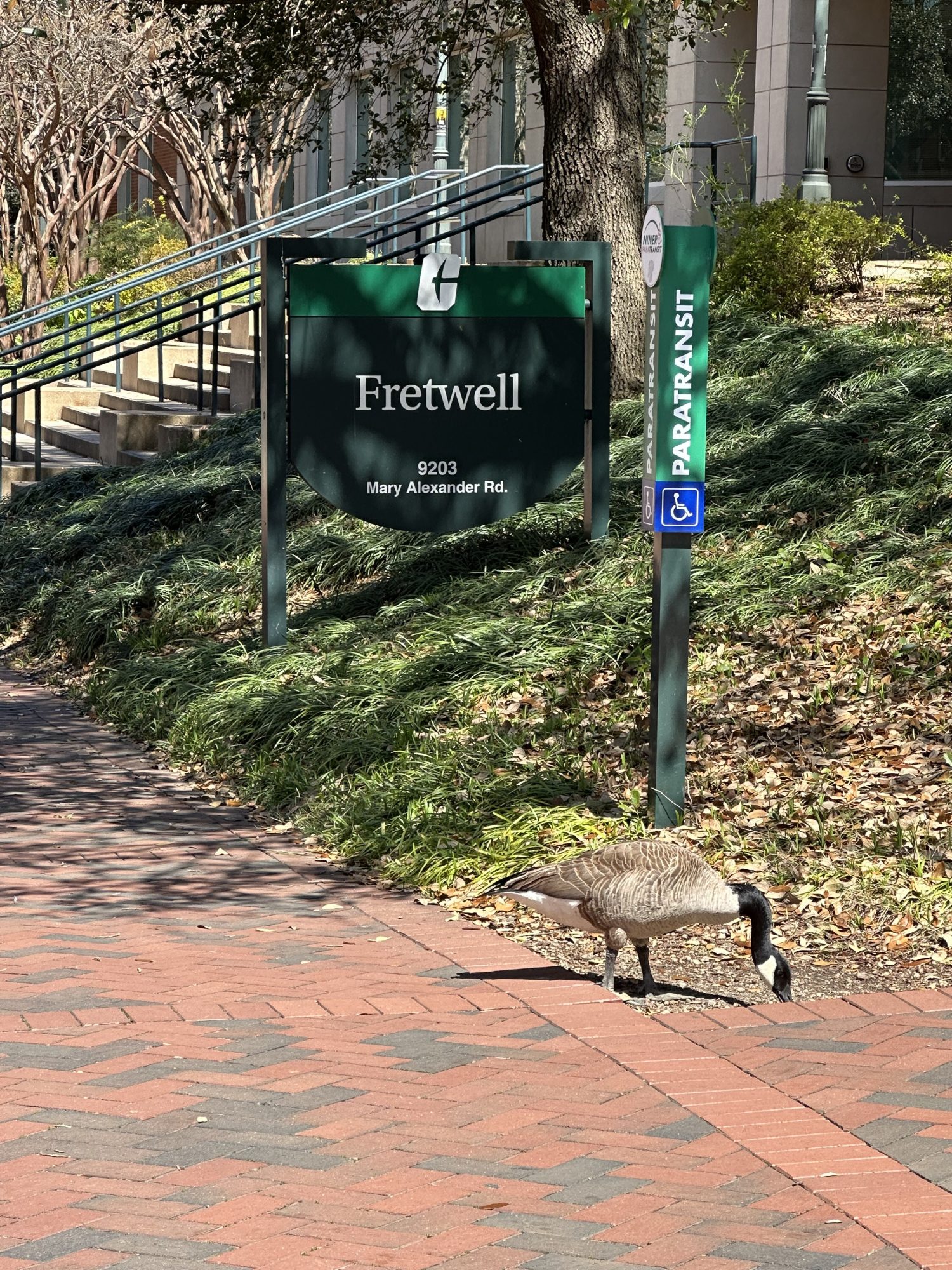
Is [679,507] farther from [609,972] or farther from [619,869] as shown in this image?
[609,972]


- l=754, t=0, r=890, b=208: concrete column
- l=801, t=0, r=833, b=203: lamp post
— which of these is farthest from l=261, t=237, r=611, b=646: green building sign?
l=754, t=0, r=890, b=208: concrete column

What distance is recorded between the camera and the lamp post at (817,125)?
16.5m

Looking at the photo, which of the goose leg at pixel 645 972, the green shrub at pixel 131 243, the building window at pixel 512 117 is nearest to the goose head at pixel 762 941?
the goose leg at pixel 645 972

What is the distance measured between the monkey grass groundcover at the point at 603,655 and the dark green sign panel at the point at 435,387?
1.84 feet

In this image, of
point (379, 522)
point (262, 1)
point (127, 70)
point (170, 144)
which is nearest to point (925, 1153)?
point (379, 522)

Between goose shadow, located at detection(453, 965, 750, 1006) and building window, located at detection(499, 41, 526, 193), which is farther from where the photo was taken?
building window, located at detection(499, 41, 526, 193)

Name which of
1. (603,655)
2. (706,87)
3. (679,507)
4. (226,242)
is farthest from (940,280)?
(226,242)

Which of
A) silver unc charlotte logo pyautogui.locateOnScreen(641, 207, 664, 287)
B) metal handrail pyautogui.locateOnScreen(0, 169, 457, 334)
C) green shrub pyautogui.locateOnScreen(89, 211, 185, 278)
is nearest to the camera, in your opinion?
silver unc charlotte logo pyautogui.locateOnScreen(641, 207, 664, 287)

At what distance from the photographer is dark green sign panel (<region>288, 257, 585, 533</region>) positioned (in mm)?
9648

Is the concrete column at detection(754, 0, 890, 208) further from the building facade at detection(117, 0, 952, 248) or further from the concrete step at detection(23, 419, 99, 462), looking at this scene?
the concrete step at detection(23, 419, 99, 462)

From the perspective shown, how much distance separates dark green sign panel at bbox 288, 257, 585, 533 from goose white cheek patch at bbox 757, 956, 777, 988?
4.80 metres

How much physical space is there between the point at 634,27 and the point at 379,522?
399cm

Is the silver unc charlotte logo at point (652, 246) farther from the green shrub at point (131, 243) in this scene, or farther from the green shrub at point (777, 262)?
the green shrub at point (131, 243)

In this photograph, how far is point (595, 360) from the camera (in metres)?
9.95
